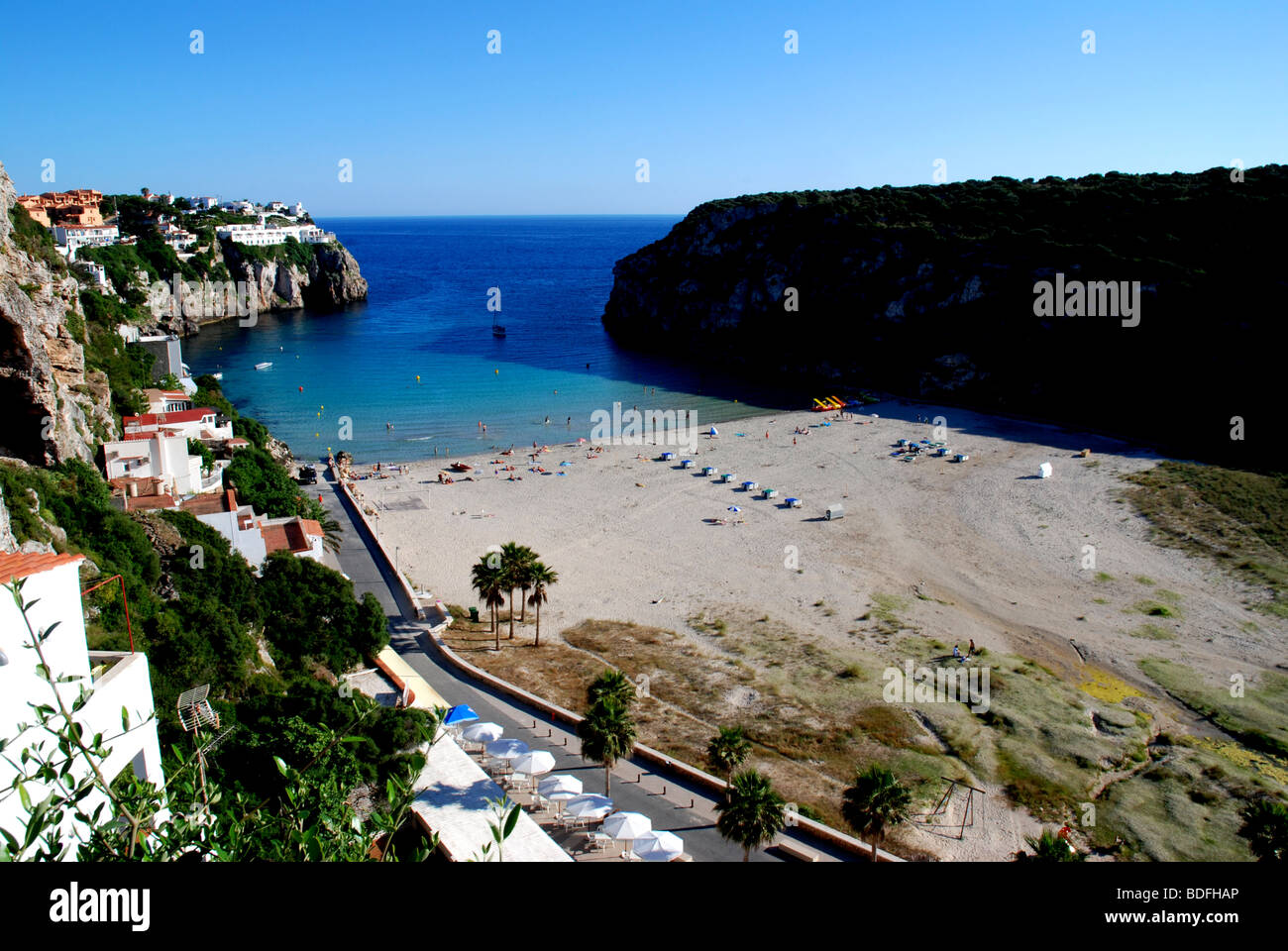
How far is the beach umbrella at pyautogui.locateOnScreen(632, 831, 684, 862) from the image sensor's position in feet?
46.5

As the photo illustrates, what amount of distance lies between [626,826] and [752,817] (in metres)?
2.36

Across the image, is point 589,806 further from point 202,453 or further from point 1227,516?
point 1227,516

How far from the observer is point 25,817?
5793 mm

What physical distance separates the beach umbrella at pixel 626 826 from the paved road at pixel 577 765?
3.27 ft

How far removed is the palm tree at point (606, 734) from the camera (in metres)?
15.9

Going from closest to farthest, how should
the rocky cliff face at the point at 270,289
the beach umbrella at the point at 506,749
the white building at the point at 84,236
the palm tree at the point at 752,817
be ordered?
the palm tree at the point at 752,817 < the beach umbrella at the point at 506,749 < the white building at the point at 84,236 < the rocky cliff face at the point at 270,289

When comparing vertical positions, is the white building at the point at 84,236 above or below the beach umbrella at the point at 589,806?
above

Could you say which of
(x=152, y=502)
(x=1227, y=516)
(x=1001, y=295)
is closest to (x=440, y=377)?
(x=152, y=502)

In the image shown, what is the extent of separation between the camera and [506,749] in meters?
17.2

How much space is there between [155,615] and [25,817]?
11.7m

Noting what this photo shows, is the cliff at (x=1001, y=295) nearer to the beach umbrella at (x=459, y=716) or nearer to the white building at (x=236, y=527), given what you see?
the beach umbrella at (x=459, y=716)

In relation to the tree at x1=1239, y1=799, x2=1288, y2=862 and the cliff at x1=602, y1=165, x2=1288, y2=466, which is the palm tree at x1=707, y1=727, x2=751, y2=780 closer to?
the tree at x1=1239, y1=799, x2=1288, y2=862

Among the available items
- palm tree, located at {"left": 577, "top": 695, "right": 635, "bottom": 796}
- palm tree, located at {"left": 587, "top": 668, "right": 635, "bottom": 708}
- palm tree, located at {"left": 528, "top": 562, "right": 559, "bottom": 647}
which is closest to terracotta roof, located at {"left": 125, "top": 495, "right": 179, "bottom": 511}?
palm tree, located at {"left": 528, "top": 562, "right": 559, "bottom": 647}

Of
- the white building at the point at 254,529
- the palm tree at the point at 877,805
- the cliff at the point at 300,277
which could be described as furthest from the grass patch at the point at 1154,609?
the cliff at the point at 300,277
